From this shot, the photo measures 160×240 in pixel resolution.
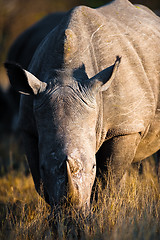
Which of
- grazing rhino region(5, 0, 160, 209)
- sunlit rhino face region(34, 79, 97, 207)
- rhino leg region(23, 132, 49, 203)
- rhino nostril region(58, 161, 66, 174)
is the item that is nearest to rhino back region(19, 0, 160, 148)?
grazing rhino region(5, 0, 160, 209)

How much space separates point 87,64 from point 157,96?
913mm

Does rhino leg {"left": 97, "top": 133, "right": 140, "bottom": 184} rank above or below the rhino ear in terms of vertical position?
below

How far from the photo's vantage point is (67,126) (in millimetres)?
2920

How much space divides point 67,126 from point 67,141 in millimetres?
139

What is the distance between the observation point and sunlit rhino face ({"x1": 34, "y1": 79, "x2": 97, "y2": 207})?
2.75m

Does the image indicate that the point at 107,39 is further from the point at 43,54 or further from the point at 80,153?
the point at 80,153

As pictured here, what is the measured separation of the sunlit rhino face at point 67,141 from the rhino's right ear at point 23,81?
8 centimetres

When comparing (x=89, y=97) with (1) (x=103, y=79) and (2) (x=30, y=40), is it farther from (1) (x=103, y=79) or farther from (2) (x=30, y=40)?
(2) (x=30, y=40)

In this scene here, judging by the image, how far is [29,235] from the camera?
3029 millimetres

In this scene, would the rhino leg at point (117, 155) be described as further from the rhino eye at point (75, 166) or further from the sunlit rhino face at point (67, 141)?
the rhino eye at point (75, 166)

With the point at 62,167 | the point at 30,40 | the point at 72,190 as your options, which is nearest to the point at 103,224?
the point at 72,190

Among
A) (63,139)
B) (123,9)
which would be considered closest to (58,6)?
(123,9)

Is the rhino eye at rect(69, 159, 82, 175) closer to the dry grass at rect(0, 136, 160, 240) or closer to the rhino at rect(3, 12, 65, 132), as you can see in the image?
the dry grass at rect(0, 136, 160, 240)

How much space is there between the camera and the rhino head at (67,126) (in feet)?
9.09
